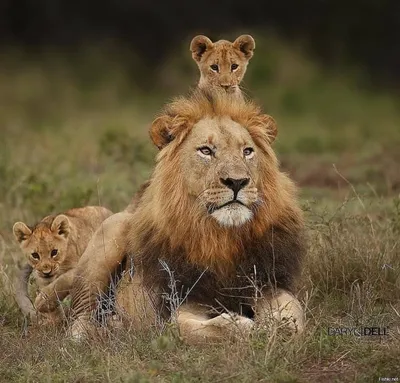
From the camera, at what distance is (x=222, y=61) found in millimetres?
7707

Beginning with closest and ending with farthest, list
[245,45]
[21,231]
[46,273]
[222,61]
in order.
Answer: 1. [46,273]
2. [21,231]
3. [222,61]
4. [245,45]

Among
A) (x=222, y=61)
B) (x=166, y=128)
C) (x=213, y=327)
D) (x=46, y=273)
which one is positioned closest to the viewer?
(x=213, y=327)

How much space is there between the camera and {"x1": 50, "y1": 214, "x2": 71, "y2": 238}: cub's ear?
277 inches

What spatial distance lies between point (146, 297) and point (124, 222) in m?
0.66

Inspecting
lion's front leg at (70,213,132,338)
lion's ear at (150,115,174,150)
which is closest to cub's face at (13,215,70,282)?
lion's front leg at (70,213,132,338)

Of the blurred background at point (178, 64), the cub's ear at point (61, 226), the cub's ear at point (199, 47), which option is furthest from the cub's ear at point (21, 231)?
the blurred background at point (178, 64)

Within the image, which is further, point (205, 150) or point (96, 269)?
point (96, 269)

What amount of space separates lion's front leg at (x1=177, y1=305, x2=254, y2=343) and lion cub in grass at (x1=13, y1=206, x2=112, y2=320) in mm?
1174

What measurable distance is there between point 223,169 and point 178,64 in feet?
42.5

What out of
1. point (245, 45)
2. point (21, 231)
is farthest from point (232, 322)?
point (245, 45)

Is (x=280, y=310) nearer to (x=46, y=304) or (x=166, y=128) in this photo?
(x=166, y=128)

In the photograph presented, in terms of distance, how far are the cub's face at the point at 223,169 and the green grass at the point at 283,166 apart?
592 millimetres

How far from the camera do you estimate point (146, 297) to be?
6.20m

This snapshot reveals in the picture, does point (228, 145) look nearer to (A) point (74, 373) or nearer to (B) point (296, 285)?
(B) point (296, 285)
